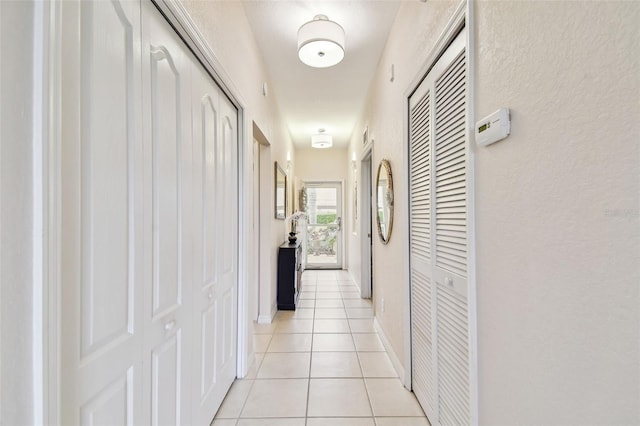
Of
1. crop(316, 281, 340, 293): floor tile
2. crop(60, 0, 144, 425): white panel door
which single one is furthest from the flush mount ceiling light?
crop(316, 281, 340, 293): floor tile

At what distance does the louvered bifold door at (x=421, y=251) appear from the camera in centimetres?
182

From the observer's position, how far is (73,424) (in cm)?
78

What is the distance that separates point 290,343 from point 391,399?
121cm

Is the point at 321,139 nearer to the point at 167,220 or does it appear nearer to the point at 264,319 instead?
the point at 264,319

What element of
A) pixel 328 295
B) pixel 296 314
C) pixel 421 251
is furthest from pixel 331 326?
pixel 421 251

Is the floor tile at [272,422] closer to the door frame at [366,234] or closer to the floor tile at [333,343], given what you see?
the floor tile at [333,343]

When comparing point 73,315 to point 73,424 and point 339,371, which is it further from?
point 339,371

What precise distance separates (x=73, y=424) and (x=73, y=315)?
0.27m

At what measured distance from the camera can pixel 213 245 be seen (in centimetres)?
185

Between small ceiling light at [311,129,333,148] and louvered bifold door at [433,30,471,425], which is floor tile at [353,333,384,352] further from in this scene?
small ceiling light at [311,129,333,148]

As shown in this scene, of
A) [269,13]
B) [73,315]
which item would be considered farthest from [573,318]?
[269,13]

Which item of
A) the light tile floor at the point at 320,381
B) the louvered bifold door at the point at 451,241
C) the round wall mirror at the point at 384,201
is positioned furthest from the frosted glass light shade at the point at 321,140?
the louvered bifold door at the point at 451,241

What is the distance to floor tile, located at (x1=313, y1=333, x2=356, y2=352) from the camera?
9.43ft

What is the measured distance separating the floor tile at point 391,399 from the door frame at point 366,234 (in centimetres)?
243
